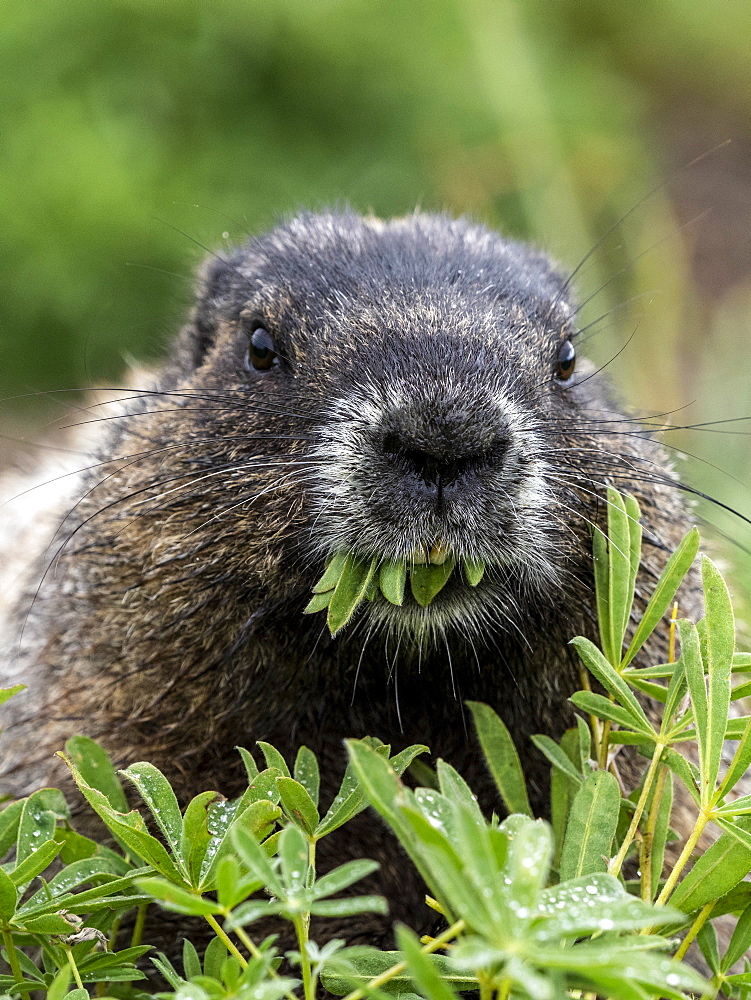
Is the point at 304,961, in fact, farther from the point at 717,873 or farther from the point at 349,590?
the point at 349,590

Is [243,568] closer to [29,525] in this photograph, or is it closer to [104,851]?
[104,851]

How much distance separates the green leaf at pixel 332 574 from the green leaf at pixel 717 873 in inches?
43.4

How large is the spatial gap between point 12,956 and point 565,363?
260 cm

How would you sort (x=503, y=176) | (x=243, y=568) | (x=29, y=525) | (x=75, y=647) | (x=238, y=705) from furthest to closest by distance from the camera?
(x=503, y=176)
(x=29, y=525)
(x=75, y=647)
(x=238, y=705)
(x=243, y=568)

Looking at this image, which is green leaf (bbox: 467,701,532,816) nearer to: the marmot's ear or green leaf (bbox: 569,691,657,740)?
green leaf (bbox: 569,691,657,740)

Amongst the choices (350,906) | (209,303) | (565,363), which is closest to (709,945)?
(350,906)

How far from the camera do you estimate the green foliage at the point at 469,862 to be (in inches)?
69.1

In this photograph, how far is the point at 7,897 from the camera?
2463 millimetres

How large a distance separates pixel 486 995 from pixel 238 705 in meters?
1.97

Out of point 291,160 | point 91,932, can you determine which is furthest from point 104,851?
point 291,160

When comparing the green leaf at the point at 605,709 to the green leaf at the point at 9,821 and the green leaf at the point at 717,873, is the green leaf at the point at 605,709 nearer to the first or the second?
→ the green leaf at the point at 717,873

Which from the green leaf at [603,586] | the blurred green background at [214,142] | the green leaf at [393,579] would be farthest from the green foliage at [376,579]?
the blurred green background at [214,142]

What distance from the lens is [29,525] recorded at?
6633 mm

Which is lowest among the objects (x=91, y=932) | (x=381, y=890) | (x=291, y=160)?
(x=381, y=890)
